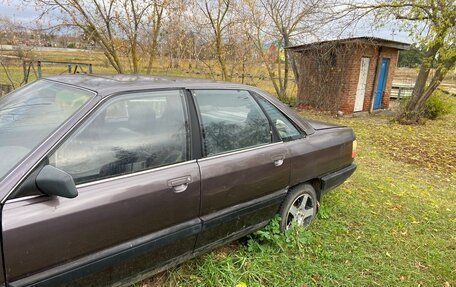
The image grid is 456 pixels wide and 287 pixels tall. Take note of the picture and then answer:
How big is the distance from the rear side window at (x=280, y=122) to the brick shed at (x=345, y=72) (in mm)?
10517

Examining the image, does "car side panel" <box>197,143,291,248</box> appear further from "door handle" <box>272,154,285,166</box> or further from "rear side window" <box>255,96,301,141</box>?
"rear side window" <box>255,96,301,141</box>

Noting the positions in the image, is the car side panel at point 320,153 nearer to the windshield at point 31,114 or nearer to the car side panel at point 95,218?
the car side panel at point 95,218

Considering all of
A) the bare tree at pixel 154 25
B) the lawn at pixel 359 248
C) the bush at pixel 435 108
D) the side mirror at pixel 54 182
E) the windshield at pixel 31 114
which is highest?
the bare tree at pixel 154 25

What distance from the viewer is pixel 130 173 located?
2.04 metres

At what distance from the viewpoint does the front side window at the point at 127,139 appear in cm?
188

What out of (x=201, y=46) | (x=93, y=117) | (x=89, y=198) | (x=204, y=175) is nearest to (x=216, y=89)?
(x=204, y=175)

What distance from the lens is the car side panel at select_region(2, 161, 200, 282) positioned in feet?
5.21

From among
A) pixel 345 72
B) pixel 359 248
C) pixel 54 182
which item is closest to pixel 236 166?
pixel 54 182

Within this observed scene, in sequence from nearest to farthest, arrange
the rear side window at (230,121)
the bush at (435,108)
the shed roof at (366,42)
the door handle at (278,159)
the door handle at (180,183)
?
1. the door handle at (180,183)
2. the rear side window at (230,121)
3. the door handle at (278,159)
4. the shed roof at (366,42)
5. the bush at (435,108)

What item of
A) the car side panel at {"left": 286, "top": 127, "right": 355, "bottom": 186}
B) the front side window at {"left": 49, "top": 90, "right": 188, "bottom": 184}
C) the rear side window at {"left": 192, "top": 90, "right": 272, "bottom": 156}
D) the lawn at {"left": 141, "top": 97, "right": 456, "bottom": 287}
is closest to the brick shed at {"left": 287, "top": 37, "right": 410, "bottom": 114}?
the lawn at {"left": 141, "top": 97, "right": 456, "bottom": 287}

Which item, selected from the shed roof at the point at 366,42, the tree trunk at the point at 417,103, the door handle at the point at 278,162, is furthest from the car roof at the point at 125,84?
the tree trunk at the point at 417,103

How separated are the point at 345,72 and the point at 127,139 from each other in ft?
40.5

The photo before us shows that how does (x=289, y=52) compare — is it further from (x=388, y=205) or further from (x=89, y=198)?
(x=89, y=198)

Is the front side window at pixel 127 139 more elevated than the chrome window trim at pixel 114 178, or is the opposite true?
the front side window at pixel 127 139
